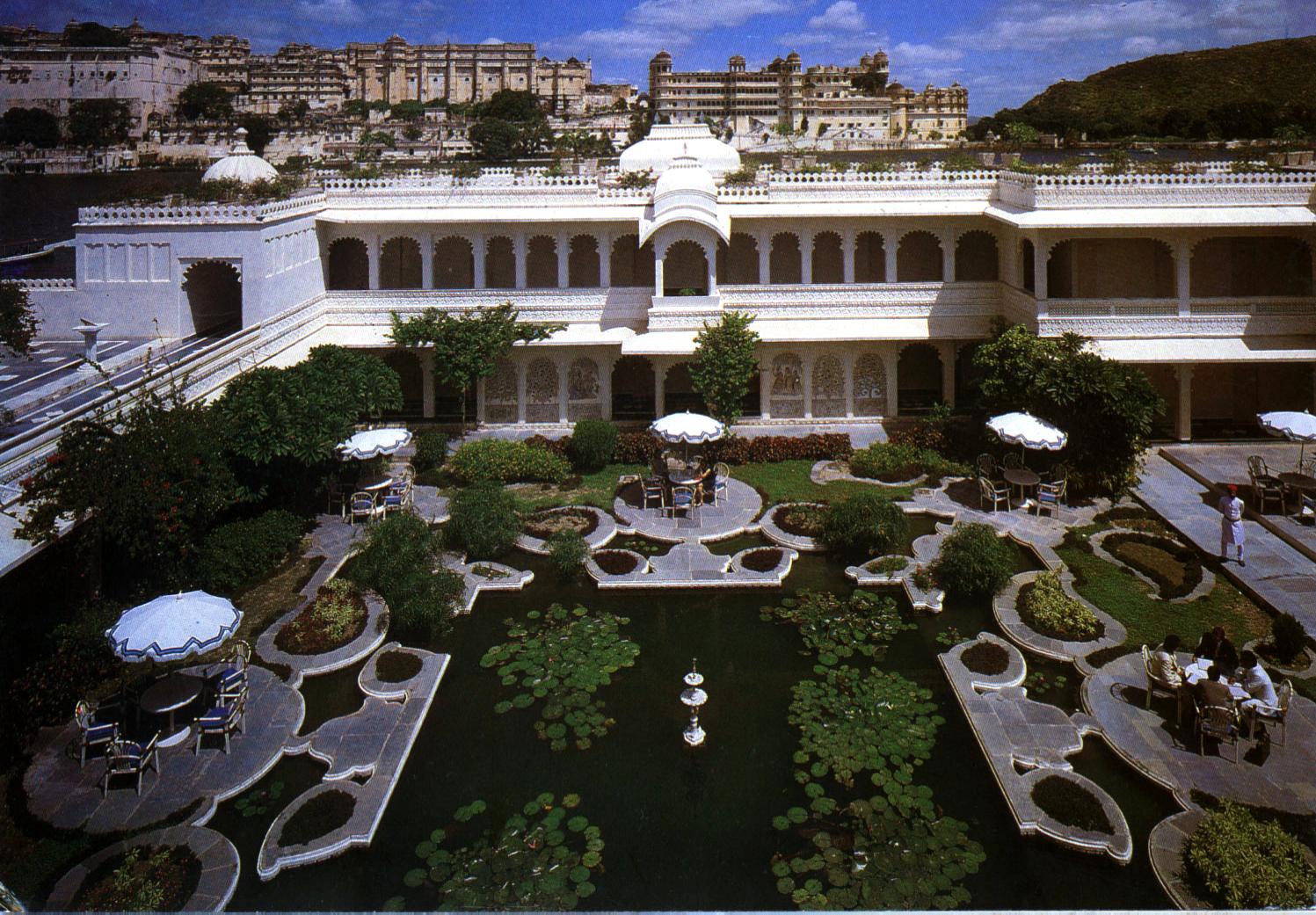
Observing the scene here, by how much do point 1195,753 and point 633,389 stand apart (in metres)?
17.5

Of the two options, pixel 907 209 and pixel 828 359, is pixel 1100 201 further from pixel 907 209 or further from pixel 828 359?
pixel 828 359

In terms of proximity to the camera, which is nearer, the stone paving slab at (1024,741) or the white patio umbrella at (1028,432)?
the stone paving slab at (1024,741)

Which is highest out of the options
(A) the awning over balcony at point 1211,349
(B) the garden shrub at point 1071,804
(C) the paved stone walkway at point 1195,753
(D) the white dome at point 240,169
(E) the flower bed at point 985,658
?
(D) the white dome at point 240,169

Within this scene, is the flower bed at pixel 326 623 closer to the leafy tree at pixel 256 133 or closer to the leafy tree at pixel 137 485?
the leafy tree at pixel 137 485

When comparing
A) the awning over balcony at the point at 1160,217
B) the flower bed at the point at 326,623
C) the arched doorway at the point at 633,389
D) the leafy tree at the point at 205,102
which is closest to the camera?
the flower bed at the point at 326,623

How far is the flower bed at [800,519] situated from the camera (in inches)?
732

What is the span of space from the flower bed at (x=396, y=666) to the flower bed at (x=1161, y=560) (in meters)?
11.6

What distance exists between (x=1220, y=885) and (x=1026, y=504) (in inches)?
431

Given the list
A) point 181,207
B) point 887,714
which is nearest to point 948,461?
point 887,714

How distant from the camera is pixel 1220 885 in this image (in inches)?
364

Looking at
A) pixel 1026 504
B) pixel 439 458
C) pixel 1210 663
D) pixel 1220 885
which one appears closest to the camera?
pixel 1220 885

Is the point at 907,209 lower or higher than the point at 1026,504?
higher

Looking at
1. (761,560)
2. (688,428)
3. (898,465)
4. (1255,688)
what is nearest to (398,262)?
(688,428)

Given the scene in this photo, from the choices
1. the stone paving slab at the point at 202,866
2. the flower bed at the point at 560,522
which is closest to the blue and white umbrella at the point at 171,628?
the stone paving slab at the point at 202,866
